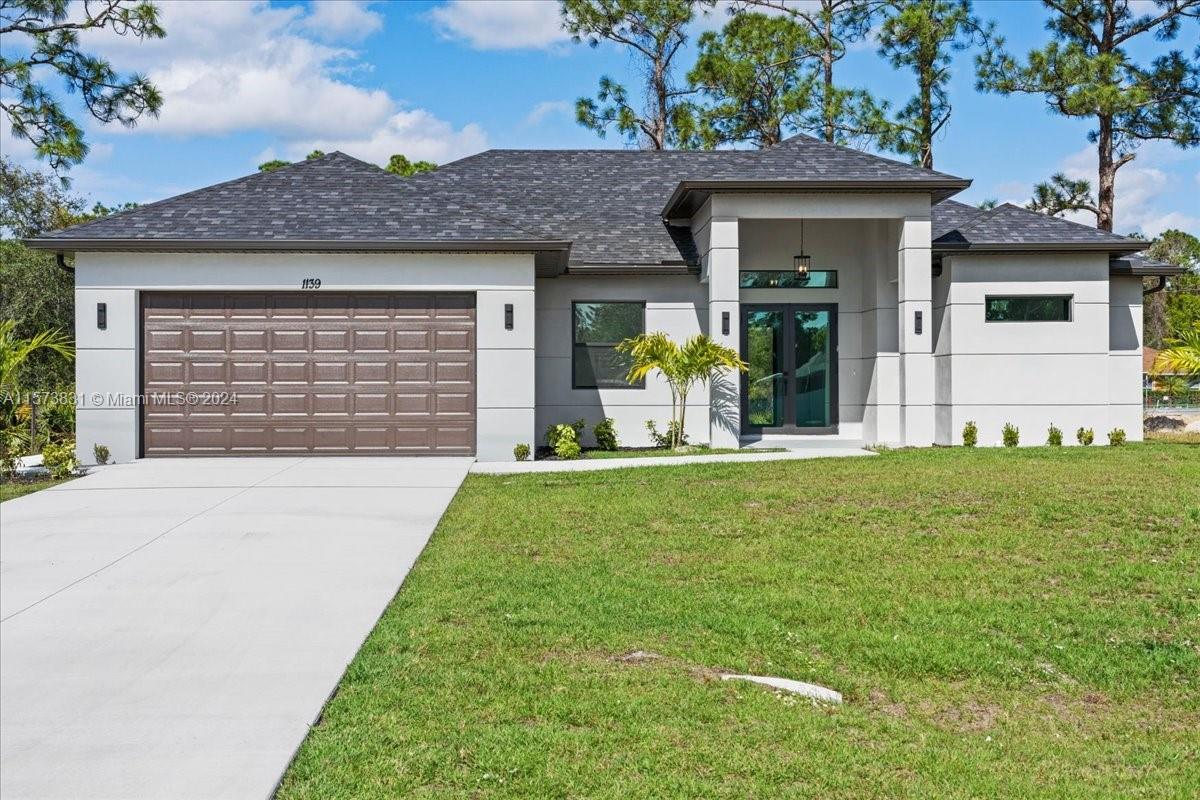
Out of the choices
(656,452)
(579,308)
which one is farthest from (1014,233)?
(579,308)

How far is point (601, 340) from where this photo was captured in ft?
57.9

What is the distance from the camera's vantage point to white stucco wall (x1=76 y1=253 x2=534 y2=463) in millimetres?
14727

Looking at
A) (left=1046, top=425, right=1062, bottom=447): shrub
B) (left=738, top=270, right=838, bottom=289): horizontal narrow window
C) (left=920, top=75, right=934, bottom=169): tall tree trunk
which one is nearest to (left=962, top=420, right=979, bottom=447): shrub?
(left=1046, top=425, right=1062, bottom=447): shrub

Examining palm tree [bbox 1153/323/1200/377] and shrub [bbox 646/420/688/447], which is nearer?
palm tree [bbox 1153/323/1200/377]

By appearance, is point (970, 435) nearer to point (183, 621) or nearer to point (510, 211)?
point (510, 211)

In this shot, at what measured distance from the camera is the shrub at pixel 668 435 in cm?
1669

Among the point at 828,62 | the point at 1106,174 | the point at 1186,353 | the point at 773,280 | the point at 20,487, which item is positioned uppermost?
the point at 828,62

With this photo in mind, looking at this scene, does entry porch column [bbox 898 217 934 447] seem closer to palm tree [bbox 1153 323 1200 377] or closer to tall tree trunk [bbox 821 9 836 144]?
palm tree [bbox 1153 323 1200 377]

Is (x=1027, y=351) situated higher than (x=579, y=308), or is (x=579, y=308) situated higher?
(x=579, y=308)

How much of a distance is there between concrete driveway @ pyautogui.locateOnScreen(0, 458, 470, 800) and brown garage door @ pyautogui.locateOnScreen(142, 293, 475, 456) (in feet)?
10.0

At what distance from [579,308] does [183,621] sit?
11.9m

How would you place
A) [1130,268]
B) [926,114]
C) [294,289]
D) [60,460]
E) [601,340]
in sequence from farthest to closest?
[926,114] < [1130,268] < [601,340] < [294,289] < [60,460]

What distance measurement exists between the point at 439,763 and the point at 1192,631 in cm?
473

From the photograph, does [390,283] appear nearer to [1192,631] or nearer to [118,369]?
[118,369]
